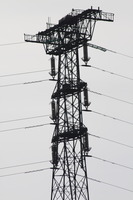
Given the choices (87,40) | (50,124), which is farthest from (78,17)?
(50,124)

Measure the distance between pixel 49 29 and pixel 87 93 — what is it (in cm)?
763

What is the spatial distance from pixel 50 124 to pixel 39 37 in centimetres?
902

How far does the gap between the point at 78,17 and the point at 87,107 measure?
9.04 m

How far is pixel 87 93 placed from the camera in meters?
124

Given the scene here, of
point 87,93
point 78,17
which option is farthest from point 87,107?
point 78,17

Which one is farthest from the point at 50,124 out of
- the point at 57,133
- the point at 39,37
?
the point at 39,37

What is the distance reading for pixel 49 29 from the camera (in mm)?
125125

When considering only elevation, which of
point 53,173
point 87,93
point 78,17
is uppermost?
point 78,17

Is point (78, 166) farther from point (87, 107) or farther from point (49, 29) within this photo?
point (49, 29)

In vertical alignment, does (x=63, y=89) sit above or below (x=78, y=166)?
above

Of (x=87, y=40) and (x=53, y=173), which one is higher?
(x=87, y=40)

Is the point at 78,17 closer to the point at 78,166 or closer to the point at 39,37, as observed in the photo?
the point at 39,37

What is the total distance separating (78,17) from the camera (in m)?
123

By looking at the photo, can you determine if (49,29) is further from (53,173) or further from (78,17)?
(53,173)
